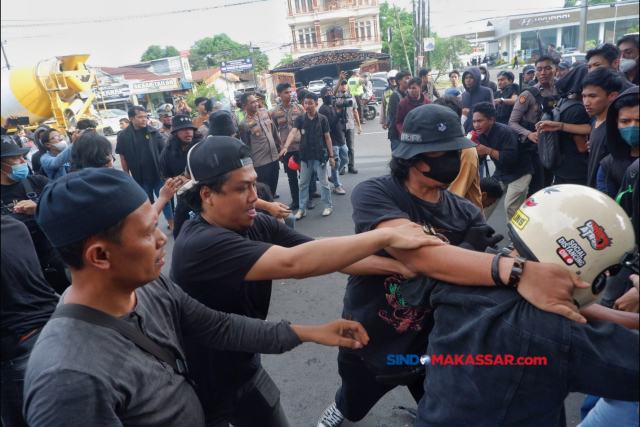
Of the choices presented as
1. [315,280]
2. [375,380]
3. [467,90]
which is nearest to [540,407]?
[375,380]

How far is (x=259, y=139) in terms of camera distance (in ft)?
19.9

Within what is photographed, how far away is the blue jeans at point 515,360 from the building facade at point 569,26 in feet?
3.16

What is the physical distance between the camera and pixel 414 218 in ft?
6.07

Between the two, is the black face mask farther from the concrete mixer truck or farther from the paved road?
the concrete mixer truck

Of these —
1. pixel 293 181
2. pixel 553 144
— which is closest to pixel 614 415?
pixel 553 144

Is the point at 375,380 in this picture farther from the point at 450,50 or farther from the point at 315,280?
the point at 450,50

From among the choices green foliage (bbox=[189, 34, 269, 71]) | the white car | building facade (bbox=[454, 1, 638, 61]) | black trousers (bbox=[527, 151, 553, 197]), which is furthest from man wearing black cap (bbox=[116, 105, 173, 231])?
green foliage (bbox=[189, 34, 269, 71])

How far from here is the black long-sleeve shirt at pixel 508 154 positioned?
4.36m

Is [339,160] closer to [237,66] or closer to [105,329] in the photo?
[105,329]

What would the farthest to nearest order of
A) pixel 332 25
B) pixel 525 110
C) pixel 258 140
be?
pixel 332 25 < pixel 258 140 < pixel 525 110

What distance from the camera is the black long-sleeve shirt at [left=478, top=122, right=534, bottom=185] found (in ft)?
14.3

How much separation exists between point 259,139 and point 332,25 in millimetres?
22998

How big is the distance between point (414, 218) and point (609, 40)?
434 cm

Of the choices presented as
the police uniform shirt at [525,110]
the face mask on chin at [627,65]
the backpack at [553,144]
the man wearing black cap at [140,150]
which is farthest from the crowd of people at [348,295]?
the man wearing black cap at [140,150]
